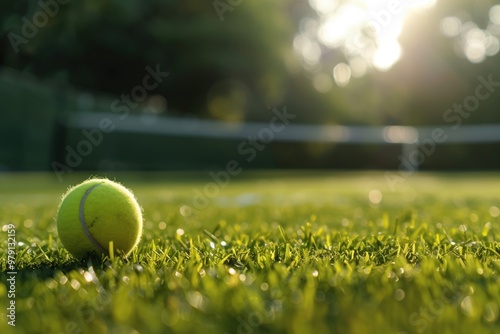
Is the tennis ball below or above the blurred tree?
below

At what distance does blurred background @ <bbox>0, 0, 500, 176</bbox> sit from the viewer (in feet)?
65.4

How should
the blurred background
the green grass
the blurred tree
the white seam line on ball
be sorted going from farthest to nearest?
the blurred tree < the blurred background < the white seam line on ball < the green grass

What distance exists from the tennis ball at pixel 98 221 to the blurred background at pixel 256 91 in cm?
1178

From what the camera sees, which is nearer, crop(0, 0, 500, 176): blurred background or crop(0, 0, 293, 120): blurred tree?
crop(0, 0, 500, 176): blurred background

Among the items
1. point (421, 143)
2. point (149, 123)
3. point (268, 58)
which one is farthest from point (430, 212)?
point (268, 58)

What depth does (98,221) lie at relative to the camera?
2.73m

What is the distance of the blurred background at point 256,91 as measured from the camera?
19.9 m

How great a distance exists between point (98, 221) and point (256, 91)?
27679 mm

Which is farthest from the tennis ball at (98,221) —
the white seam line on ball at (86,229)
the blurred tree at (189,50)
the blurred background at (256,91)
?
the blurred tree at (189,50)

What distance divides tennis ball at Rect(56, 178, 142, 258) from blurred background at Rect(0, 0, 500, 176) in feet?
38.6

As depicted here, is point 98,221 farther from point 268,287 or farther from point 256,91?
point 256,91

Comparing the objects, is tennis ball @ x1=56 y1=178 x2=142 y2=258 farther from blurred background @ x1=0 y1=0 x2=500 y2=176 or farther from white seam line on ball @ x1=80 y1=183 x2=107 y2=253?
blurred background @ x1=0 y1=0 x2=500 y2=176

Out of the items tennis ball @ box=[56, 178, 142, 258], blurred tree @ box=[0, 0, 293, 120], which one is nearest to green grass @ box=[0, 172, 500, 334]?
tennis ball @ box=[56, 178, 142, 258]

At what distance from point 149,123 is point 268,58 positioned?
937 cm
